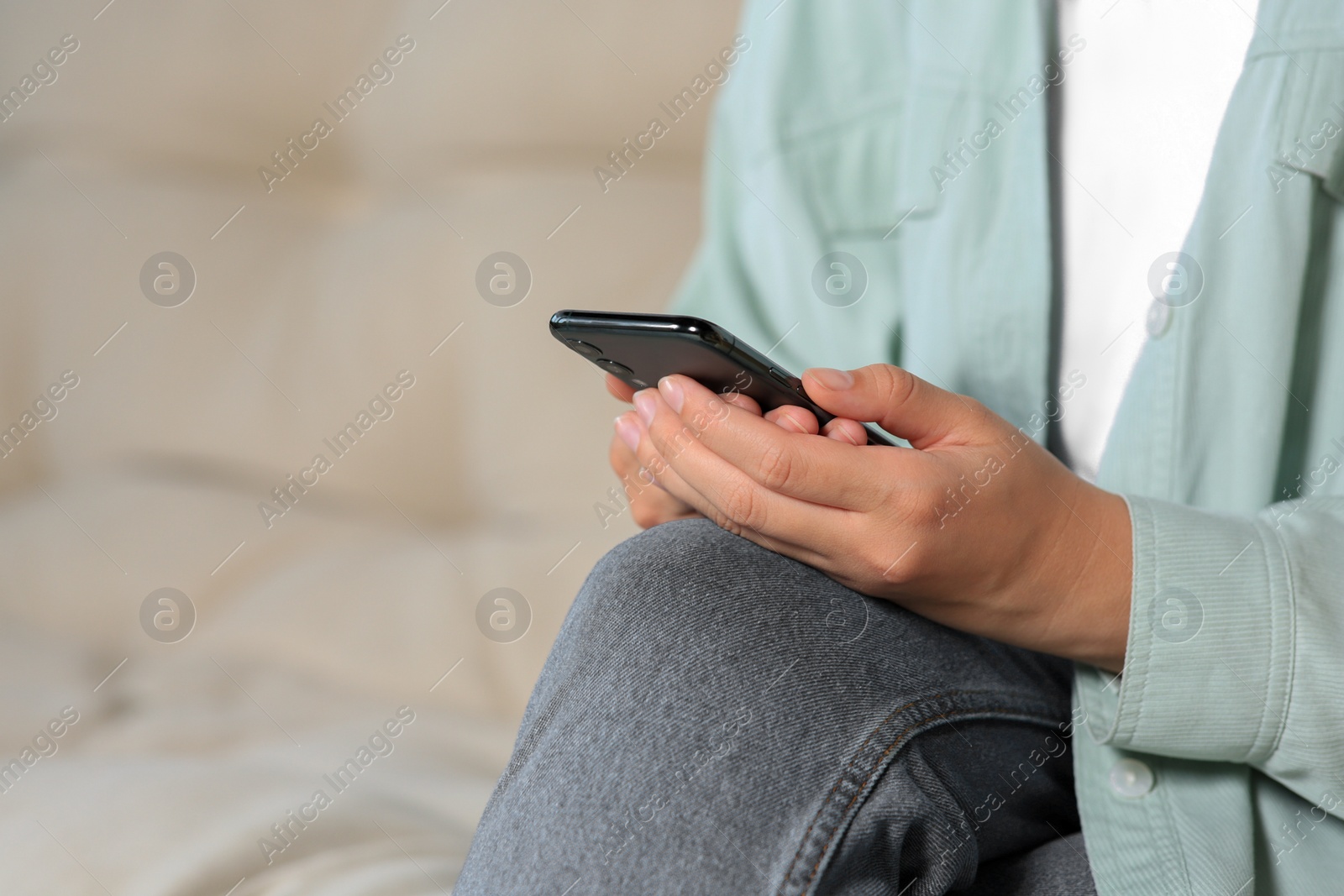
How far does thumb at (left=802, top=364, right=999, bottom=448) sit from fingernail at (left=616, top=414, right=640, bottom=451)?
12 centimetres

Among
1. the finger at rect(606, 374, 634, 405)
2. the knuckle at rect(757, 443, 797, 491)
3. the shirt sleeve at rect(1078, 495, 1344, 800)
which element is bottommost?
the shirt sleeve at rect(1078, 495, 1344, 800)

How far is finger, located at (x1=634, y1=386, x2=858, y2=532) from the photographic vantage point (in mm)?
387

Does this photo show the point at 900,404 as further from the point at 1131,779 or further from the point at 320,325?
the point at 320,325

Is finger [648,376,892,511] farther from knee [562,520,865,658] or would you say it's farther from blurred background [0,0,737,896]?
blurred background [0,0,737,896]

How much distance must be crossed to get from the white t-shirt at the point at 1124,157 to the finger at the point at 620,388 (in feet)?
0.78

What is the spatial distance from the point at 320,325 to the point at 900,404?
2.31 feet

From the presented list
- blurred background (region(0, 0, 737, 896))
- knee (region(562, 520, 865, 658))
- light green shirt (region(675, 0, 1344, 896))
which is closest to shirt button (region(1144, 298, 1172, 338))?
light green shirt (region(675, 0, 1344, 896))

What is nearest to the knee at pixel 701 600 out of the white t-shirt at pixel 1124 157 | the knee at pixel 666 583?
the knee at pixel 666 583

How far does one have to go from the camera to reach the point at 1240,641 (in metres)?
0.40

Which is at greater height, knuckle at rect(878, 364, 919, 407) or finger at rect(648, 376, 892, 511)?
knuckle at rect(878, 364, 919, 407)

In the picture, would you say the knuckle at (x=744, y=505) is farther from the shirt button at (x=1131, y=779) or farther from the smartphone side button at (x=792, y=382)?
the shirt button at (x=1131, y=779)

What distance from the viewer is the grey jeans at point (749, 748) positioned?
0.32 m

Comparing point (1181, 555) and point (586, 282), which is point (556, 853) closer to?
point (1181, 555)

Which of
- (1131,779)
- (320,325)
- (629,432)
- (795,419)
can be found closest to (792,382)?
(795,419)
